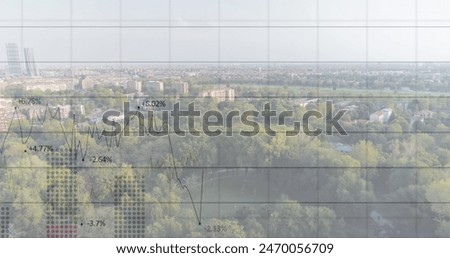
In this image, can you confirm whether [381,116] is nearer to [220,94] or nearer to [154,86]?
[220,94]

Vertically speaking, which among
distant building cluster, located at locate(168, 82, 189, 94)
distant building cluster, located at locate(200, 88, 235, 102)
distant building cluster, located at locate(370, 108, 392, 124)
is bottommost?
distant building cluster, located at locate(370, 108, 392, 124)

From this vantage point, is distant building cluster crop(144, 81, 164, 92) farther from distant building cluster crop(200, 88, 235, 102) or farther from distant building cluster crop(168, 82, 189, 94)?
distant building cluster crop(200, 88, 235, 102)

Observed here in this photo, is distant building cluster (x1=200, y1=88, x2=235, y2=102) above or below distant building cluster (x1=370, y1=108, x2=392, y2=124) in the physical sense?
above

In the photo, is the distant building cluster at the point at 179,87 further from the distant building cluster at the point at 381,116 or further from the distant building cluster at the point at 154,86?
the distant building cluster at the point at 381,116

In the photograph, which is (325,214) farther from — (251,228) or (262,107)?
(262,107)

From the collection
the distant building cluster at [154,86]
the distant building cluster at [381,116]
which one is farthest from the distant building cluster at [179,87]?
the distant building cluster at [381,116]

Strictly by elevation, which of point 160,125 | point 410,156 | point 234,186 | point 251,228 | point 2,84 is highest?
point 2,84

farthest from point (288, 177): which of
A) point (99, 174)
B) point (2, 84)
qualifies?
point (2, 84)

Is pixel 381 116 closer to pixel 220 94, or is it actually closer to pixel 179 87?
pixel 220 94

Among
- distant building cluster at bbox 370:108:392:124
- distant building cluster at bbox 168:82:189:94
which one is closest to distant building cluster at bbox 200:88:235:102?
distant building cluster at bbox 168:82:189:94

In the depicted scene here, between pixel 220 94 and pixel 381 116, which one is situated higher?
pixel 220 94

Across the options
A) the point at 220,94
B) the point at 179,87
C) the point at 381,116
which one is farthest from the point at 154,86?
the point at 381,116
